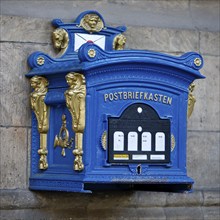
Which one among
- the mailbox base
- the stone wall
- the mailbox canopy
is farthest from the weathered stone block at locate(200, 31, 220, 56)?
the mailbox base

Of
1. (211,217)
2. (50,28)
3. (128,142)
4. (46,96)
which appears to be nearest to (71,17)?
(50,28)

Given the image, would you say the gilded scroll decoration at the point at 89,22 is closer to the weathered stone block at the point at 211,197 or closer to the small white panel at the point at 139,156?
the small white panel at the point at 139,156

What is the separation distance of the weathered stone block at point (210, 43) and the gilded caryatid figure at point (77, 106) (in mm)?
2029

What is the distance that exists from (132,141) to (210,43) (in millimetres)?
2006

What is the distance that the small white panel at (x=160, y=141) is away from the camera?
29.5ft

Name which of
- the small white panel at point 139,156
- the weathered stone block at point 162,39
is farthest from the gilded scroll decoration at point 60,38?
the small white panel at point 139,156

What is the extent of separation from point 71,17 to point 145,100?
1262 mm

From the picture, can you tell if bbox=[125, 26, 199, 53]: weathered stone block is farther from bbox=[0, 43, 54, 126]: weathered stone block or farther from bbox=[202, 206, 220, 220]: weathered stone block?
bbox=[202, 206, 220, 220]: weathered stone block

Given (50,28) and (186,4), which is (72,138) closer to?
(50,28)

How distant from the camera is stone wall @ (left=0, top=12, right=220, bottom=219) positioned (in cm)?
930

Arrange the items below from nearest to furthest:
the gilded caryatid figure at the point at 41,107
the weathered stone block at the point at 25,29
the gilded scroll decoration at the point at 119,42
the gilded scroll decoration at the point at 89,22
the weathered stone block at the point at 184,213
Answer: the gilded caryatid figure at the point at 41,107 → the weathered stone block at the point at 25,29 → the gilded scroll decoration at the point at 89,22 → the gilded scroll decoration at the point at 119,42 → the weathered stone block at the point at 184,213

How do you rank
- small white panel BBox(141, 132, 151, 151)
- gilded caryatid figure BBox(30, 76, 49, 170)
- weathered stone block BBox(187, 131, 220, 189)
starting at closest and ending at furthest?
1. small white panel BBox(141, 132, 151, 151)
2. gilded caryatid figure BBox(30, 76, 49, 170)
3. weathered stone block BBox(187, 131, 220, 189)

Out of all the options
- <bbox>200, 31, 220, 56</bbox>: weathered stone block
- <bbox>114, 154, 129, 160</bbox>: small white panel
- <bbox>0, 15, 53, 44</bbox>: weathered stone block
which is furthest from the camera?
<bbox>200, 31, 220, 56</bbox>: weathered stone block

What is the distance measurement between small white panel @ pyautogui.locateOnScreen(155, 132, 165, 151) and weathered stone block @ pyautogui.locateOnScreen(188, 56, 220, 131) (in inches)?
50.6
